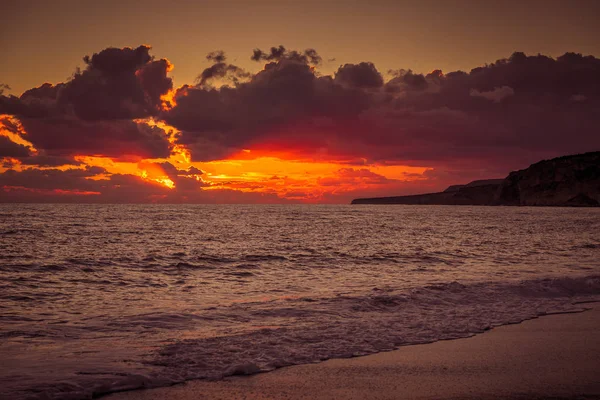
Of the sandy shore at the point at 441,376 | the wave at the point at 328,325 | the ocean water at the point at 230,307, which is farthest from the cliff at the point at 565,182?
the sandy shore at the point at 441,376

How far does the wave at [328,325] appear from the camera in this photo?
7.45 metres

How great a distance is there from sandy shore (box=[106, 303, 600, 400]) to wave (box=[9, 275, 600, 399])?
452mm

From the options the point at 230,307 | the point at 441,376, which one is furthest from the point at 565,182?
the point at 441,376

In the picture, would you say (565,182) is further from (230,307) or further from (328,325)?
(328,325)

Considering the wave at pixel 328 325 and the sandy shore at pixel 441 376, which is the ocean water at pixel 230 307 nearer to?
the wave at pixel 328 325

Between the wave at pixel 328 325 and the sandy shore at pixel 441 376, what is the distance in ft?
1.48

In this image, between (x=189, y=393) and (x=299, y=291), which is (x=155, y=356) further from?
(x=299, y=291)

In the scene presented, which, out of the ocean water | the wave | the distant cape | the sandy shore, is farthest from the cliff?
the sandy shore

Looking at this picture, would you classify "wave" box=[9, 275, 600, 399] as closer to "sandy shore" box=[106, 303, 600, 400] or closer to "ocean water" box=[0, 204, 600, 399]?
"ocean water" box=[0, 204, 600, 399]

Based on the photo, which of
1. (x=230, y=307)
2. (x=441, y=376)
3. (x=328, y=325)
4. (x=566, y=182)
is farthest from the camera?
(x=566, y=182)

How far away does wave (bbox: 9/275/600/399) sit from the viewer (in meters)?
7.45

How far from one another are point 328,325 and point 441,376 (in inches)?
163

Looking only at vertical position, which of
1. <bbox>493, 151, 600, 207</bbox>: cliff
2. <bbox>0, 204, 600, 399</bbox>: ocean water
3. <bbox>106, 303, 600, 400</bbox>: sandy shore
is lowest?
<bbox>0, 204, 600, 399</bbox>: ocean water

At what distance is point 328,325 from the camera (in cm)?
A: 1105
